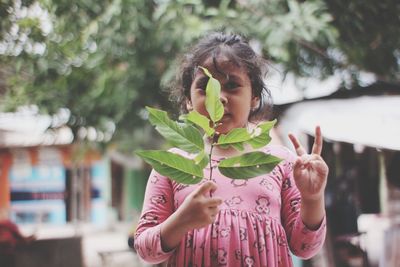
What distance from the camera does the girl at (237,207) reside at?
3.48ft

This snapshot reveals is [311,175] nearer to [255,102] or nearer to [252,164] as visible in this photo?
[252,164]

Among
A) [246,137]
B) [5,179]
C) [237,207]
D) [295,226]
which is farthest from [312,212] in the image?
[5,179]

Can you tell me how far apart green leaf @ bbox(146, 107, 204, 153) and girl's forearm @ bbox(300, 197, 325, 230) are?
1.15 ft

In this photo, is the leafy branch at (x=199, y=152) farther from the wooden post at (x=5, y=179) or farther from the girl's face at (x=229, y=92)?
the wooden post at (x=5, y=179)

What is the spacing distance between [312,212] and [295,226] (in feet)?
0.26

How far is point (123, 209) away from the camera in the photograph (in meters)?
14.9

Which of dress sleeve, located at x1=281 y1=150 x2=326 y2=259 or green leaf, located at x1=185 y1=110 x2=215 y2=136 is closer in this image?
green leaf, located at x1=185 y1=110 x2=215 y2=136

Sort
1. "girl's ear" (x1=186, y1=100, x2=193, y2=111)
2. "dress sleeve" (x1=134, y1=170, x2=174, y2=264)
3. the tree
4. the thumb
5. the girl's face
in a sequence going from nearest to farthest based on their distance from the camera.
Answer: the thumb < "dress sleeve" (x1=134, y1=170, x2=174, y2=264) < the girl's face < "girl's ear" (x1=186, y1=100, x2=193, y2=111) < the tree

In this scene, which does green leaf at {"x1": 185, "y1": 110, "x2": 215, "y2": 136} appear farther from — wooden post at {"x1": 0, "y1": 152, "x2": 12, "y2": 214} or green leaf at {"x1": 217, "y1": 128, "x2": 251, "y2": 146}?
wooden post at {"x1": 0, "y1": 152, "x2": 12, "y2": 214}

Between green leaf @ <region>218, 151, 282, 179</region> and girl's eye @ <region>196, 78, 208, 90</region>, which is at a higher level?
girl's eye @ <region>196, 78, 208, 90</region>

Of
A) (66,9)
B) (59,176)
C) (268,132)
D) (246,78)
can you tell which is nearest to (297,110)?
(66,9)

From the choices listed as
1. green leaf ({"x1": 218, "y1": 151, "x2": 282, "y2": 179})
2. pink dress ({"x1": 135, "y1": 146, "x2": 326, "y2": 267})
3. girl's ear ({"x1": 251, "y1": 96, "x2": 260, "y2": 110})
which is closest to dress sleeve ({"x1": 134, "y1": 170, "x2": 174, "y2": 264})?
pink dress ({"x1": 135, "y1": 146, "x2": 326, "y2": 267})

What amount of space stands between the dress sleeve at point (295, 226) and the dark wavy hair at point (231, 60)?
246mm

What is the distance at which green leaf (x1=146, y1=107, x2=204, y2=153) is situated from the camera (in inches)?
36.2
